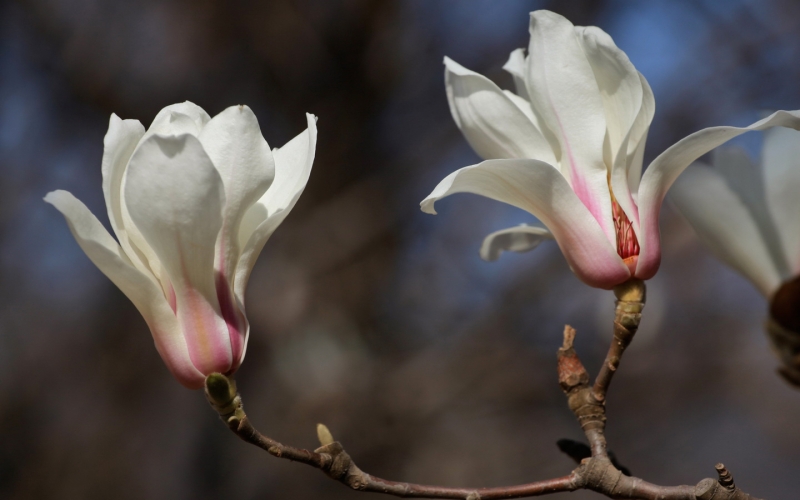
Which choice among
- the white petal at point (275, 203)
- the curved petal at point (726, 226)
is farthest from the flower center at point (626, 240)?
the white petal at point (275, 203)

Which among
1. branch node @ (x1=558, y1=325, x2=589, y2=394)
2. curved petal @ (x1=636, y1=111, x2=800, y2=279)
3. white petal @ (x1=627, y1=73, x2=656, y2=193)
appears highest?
white petal @ (x1=627, y1=73, x2=656, y2=193)

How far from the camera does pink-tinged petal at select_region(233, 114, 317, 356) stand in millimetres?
508

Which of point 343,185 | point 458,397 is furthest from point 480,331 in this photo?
point 343,185

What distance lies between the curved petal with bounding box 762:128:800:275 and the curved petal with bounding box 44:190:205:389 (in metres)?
0.39

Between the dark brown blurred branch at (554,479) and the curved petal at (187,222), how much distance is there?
4cm

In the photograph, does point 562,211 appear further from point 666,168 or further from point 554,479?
point 554,479

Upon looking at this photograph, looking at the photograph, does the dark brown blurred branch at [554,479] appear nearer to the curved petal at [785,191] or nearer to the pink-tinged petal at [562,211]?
the pink-tinged petal at [562,211]

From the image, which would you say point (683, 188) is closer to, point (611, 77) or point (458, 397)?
point (611, 77)

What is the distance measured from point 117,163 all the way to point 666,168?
0.38 m

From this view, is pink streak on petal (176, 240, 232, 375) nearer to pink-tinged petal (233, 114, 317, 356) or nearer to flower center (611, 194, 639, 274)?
pink-tinged petal (233, 114, 317, 356)

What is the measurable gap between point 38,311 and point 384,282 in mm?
1211

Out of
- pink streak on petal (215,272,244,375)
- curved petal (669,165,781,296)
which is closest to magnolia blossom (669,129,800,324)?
curved petal (669,165,781,296)

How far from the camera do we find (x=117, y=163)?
0.49 meters

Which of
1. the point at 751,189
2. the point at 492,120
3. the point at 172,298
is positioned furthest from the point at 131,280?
the point at 751,189
